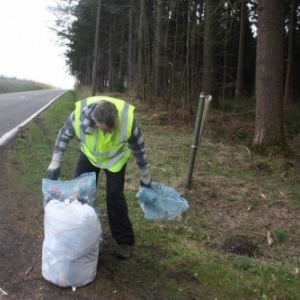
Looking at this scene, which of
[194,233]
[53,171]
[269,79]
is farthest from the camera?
[269,79]

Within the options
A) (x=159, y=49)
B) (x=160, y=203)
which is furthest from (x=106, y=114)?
(x=159, y=49)

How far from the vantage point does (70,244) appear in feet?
10.2

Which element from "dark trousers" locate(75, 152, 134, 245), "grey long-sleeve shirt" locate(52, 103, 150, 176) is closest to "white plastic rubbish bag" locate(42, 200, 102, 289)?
"dark trousers" locate(75, 152, 134, 245)

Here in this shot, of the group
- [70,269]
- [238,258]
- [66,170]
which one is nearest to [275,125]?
[66,170]

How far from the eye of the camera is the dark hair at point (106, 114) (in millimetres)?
3230

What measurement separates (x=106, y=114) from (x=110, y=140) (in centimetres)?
32

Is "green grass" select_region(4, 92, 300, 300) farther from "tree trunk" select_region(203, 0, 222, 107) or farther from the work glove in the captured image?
"tree trunk" select_region(203, 0, 222, 107)

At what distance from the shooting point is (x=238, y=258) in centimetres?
384

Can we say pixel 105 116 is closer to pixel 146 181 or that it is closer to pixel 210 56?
pixel 146 181

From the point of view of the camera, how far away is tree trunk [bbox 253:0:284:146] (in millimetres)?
7949

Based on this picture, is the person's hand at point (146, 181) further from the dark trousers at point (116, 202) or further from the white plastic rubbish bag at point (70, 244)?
the white plastic rubbish bag at point (70, 244)

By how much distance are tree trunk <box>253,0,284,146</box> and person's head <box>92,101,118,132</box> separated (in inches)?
214

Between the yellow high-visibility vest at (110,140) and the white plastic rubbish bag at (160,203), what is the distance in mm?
558

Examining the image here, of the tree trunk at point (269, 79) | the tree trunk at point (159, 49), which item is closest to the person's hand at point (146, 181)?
the tree trunk at point (269, 79)
